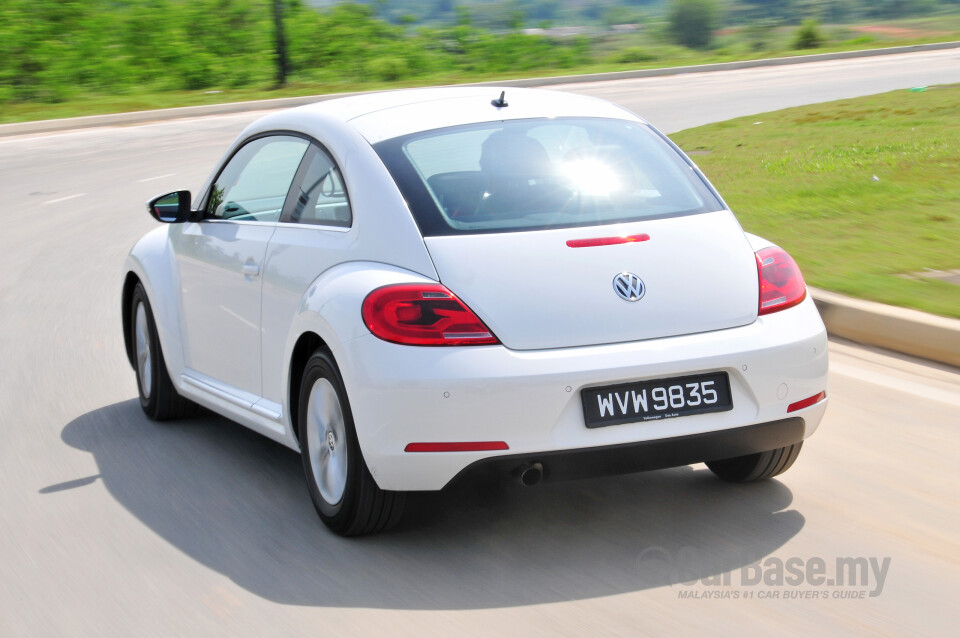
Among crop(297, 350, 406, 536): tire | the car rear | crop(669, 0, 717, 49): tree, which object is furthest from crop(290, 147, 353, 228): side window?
crop(669, 0, 717, 49): tree

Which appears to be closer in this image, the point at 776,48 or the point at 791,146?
the point at 791,146

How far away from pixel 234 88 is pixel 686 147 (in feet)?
81.6

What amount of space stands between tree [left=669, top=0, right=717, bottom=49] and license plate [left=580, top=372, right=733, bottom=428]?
77.3m

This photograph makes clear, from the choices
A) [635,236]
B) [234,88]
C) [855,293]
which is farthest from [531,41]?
[635,236]

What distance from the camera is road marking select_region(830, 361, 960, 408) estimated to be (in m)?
5.94

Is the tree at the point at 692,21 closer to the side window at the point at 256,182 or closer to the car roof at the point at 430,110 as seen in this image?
the side window at the point at 256,182

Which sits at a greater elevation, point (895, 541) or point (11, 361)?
point (895, 541)

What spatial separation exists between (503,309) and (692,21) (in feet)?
266

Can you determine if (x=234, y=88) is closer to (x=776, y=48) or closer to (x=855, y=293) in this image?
(x=776, y=48)

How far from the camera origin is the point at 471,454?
3902mm

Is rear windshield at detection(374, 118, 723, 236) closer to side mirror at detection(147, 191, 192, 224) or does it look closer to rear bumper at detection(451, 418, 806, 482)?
rear bumper at detection(451, 418, 806, 482)

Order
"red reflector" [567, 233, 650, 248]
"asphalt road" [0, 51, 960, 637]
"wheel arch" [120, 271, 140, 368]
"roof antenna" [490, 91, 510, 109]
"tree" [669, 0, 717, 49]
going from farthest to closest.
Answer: "tree" [669, 0, 717, 49] < "wheel arch" [120, 271, 140, 368] < "roof antenna" [490, 91, 510, 109] < "red reflector" [567, 233, 650, 248] < "asphalt road" [0, 51, 960, 637]

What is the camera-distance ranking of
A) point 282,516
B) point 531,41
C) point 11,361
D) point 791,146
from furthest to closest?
point 531,41, point 791,146, point 11,361, point 282,516

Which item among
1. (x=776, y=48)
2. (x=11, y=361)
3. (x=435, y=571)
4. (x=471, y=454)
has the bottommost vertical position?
(x=776, y=48)
